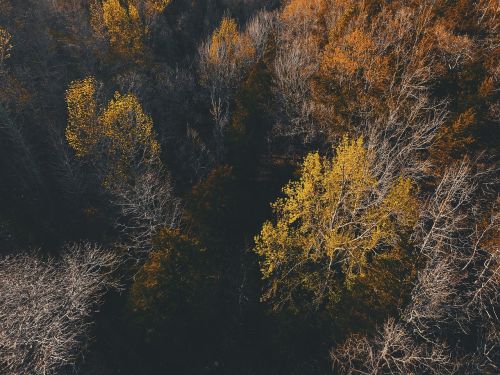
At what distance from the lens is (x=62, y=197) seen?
32.7 meters

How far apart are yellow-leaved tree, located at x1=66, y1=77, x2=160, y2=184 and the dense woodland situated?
0.20 metres

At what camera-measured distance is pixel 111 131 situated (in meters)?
27.8

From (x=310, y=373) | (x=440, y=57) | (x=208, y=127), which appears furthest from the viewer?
(x=208, y=127)

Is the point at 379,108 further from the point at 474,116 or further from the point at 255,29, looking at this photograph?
the point at 255,29

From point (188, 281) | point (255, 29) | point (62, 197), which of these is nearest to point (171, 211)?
point (188, 281)

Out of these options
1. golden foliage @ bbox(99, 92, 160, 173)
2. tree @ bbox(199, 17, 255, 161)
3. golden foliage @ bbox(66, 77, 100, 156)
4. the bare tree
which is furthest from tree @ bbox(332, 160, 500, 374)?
golden foliage @ bbox(66, 77, 100, 156)

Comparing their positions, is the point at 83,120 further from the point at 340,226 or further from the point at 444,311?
the point at 444,311

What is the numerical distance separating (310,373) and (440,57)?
85.9ft

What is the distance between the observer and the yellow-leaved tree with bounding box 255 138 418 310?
63.9ft

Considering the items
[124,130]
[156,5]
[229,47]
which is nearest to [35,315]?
[124,130]

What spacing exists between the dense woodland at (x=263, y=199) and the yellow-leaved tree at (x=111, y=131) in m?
0.20

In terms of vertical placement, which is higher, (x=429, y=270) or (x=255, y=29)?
(x=255, y=29)

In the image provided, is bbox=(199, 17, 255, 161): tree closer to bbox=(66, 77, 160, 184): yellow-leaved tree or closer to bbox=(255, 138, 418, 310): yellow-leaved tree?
bbox=(66, 77, 160, 184): yellow-leaved tree

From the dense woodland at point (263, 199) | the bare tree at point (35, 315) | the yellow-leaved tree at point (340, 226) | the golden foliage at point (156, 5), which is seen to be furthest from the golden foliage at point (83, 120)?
the golden foliage at point (156, 5)
